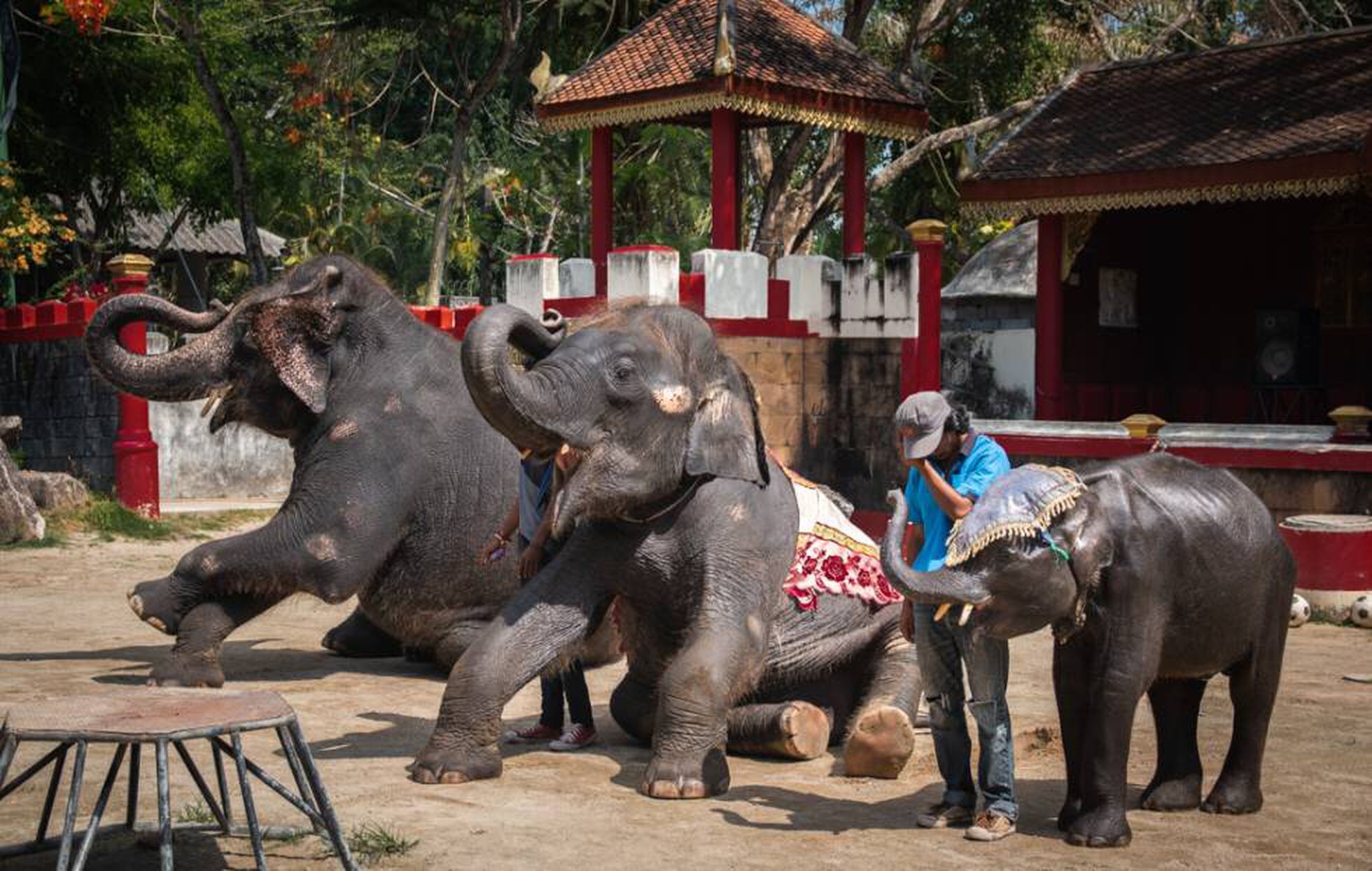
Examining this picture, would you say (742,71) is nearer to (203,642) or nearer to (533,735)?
(203,642)

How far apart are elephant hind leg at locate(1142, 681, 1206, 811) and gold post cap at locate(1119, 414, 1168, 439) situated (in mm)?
8915

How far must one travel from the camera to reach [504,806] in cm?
581

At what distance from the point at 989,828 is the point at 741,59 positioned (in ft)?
42.6

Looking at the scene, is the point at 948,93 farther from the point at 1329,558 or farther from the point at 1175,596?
the point at 1175,596

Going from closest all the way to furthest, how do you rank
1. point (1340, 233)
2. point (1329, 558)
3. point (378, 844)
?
1. point (378, 844)
2. point (1329, 558)
3. point (1340, 233)

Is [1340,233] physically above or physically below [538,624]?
above

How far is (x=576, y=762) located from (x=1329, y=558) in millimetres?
7053

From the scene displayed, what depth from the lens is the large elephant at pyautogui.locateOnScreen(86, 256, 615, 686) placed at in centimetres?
809

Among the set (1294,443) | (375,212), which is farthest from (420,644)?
(375,212)

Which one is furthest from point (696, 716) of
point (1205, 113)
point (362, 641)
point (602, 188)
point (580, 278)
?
point (602, 188)

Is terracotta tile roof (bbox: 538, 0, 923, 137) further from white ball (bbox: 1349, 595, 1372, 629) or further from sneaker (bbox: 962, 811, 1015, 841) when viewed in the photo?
sneaker (bbox: 962, 811, 1015, 841)

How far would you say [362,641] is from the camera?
9.32 m

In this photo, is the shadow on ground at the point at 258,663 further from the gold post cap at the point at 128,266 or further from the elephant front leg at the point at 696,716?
the gold post cap at the point at 128,266

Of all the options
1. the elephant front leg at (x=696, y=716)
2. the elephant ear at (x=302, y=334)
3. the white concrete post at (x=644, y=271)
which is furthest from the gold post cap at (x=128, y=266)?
the elephant front leg at (x=696, y=716)
